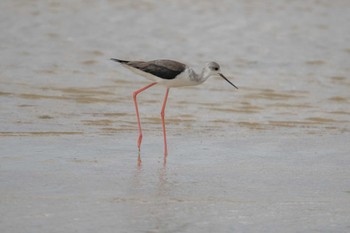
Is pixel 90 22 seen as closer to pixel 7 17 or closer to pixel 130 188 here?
pixel 7 17

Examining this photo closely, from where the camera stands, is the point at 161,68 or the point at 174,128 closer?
the point at 161,68

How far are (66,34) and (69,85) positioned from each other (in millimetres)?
4777

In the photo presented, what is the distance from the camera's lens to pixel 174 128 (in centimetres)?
869

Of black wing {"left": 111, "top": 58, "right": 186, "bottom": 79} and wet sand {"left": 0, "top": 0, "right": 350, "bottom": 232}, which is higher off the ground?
black wing {"left": 111, "top": 58, "right": 186, "bottom": 79}

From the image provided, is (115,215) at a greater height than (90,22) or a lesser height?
greater

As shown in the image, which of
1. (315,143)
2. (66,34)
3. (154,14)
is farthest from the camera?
(154,14)

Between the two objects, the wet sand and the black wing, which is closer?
the wet sand

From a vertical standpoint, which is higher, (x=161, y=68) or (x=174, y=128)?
(x=161, y=68)

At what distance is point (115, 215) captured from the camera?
5.20m

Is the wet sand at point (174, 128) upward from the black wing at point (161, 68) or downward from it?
downward

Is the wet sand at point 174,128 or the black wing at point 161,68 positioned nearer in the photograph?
the wet sand at point 174,128

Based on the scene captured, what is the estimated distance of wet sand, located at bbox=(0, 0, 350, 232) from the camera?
538cm

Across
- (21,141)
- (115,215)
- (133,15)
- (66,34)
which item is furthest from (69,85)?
(133,15)

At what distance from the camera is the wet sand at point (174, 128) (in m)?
5.38
